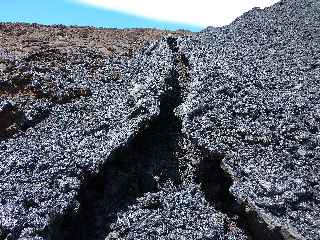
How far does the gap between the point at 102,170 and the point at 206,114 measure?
1.18 meters

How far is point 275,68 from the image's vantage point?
6.59 metres

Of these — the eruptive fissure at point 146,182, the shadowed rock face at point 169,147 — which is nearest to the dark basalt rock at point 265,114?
the shadowed rock face at point 169,147

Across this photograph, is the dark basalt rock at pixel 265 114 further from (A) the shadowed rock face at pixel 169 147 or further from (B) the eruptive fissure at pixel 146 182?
(B) the eruptive fissure at pixel 146 182

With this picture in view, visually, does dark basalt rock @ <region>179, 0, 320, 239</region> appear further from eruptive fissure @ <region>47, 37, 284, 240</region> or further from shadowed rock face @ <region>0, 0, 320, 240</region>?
eruptive fissure @ <region>47, 37, 284, 240</region>

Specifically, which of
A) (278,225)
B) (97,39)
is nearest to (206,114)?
(278,225)

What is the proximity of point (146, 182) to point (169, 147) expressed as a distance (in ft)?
1.68

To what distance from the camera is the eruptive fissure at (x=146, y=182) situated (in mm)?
4703

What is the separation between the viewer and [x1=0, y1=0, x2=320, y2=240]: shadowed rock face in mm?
4613

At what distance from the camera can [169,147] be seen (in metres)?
5.68

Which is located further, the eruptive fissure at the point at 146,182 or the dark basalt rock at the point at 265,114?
the eruptive fissure at the point at 146,182

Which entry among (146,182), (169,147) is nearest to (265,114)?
(169,147)

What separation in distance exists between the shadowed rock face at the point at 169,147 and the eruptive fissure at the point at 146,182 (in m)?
0.01

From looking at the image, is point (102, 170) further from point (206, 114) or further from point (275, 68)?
point (275, 68)

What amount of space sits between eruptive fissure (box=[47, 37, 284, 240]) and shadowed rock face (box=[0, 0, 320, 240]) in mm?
11
